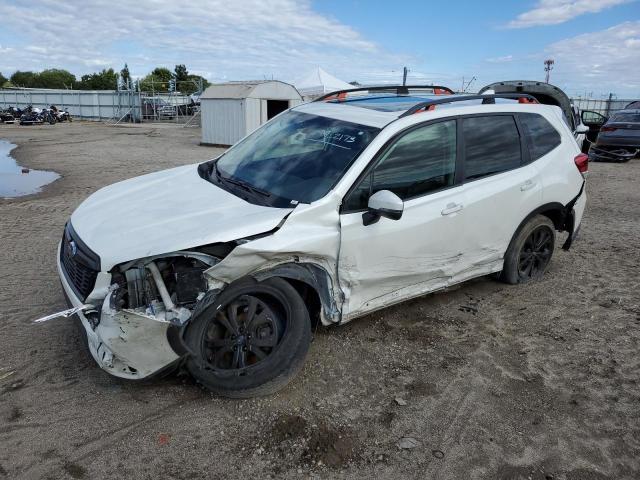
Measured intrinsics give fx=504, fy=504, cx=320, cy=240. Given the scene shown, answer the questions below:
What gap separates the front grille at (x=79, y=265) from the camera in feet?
9.69

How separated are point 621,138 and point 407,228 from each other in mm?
15175

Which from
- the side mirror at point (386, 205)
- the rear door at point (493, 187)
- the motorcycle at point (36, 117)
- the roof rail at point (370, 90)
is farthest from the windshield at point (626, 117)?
the motorcycle at point (36, 117)

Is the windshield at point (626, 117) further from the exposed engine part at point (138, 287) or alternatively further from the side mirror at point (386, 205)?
the exposed engine part at point (138, 287)

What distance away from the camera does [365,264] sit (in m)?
3.56

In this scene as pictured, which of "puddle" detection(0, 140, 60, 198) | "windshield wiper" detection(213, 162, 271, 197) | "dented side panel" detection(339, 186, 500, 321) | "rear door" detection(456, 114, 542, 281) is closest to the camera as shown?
"dented side panel" detection(339, 186, 500, 321)

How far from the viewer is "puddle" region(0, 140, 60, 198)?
33.1 feet

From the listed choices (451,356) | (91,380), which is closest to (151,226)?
(91,380)

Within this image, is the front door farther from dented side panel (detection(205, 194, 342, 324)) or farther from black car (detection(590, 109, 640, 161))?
black car (detection(590, 109, 640, 161))

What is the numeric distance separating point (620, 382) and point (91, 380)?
3.62m

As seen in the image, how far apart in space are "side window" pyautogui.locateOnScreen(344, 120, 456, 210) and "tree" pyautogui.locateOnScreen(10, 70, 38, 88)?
110 metres

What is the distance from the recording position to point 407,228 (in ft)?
12.2

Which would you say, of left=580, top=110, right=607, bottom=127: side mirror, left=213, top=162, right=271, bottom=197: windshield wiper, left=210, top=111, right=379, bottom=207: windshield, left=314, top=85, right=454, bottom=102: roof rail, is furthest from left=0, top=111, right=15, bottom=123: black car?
left=213, top=162, right=271, bottom=197: windshield wiper

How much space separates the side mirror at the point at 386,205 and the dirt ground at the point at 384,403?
1126mm

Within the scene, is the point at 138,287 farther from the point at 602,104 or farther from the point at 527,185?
the point at 602,104
